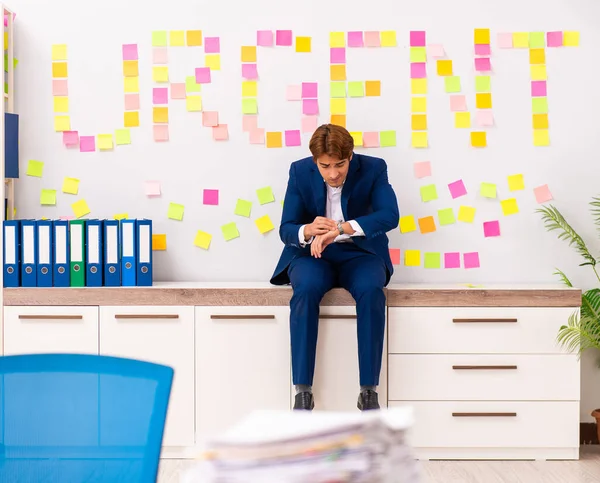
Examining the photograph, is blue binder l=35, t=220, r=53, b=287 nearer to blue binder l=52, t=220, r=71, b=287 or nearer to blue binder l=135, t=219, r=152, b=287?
blue binder l=52, t=220, r=71, b=287

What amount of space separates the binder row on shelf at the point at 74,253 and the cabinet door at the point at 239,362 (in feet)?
1.35

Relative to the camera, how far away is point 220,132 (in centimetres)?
348

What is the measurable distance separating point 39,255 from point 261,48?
1364 mm

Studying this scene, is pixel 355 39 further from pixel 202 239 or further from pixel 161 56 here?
pixel 202 239

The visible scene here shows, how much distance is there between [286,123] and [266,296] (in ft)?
2.80

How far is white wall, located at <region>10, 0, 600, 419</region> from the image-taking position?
11.3ft

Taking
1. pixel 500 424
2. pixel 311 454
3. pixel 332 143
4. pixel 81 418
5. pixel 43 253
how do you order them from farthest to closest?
pixel 43 253, pixel 500 424, pixel 332 143, pixel 81 418, pixel 311 454

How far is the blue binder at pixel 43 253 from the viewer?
10.5 feet

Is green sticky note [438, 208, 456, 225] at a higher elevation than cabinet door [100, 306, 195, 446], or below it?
higher

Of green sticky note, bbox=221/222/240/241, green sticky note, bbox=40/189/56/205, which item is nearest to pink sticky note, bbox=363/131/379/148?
green sticky note, bbox=221/222/240/241

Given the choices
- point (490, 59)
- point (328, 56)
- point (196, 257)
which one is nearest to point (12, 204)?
Answer: point (196, 257)

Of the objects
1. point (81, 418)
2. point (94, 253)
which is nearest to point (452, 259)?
point (94, 253)

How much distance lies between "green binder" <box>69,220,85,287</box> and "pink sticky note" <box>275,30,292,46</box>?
3.97 feet

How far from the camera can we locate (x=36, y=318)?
3.16m
